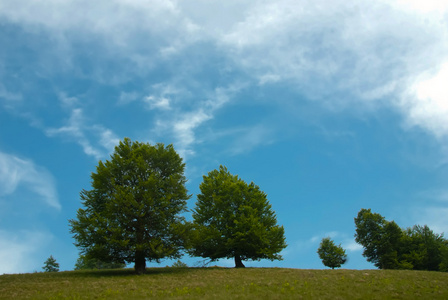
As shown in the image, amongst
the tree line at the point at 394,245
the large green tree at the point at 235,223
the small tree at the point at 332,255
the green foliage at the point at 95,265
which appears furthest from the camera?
the green foliage at the point at 95,265

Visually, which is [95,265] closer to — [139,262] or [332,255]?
[139,262]

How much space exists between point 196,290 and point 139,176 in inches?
613

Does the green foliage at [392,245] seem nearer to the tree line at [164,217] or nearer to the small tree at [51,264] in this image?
the tree line at [164,217]

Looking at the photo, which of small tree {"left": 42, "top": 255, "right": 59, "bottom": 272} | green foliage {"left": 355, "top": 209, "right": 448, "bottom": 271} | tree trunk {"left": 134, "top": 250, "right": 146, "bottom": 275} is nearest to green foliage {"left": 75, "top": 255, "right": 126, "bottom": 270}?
small tree {"left": 42, "top": 255, "right": 59, "bottom": 272}

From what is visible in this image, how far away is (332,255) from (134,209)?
32.1m

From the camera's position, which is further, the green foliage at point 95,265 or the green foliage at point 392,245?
the green foliage at point 95,265

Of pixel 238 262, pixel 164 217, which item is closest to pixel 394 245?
pixel 238 262

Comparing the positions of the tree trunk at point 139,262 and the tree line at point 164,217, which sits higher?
the tree line at point 164,217

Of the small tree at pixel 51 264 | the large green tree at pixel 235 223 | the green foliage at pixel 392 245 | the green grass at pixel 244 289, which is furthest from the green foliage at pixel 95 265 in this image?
the green foliage at pixel 392 245

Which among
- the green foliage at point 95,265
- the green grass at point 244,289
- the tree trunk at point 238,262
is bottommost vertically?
the green grass at point 244,289

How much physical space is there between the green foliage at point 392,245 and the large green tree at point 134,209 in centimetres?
3965

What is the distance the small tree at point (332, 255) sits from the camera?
4569 centimetres

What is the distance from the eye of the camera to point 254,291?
19.8m

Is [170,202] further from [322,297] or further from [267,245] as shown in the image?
[322,297]
